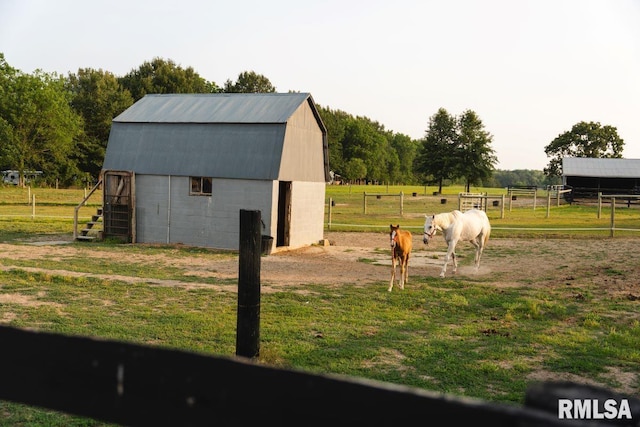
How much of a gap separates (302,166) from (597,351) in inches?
587

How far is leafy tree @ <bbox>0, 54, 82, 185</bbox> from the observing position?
5334 centimetres

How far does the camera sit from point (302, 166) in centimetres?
2134

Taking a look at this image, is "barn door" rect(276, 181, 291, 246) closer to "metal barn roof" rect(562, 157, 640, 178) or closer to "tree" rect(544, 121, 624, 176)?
"metal barn roof" rect(562, 157, 640, 178)

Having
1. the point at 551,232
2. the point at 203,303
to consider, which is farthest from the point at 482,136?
the point at 203,303

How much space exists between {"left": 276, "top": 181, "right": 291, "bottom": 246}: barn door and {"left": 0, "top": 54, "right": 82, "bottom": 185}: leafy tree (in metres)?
40.8

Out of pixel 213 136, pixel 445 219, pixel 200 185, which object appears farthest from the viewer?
pixel 200 185

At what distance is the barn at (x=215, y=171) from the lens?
1983 centimetres

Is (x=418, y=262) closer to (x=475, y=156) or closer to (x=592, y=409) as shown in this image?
(x=592, y=409)

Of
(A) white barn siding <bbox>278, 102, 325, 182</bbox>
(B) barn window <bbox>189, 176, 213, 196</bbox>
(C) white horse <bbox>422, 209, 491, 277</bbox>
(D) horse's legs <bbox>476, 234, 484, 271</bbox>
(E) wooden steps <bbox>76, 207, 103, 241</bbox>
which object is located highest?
(A) white barn siding <bbox>278, 102, 325, 182</bbox>

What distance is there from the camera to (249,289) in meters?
5.77

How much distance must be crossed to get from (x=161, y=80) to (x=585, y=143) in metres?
65.7

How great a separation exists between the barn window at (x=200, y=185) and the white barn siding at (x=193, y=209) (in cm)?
29

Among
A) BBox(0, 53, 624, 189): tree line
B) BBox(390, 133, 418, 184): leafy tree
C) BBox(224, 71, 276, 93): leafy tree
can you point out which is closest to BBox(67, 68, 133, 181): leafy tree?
BBox(0, 53, 624, 189): tree line

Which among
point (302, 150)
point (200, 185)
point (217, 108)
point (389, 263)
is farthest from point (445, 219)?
point (217, 108)
